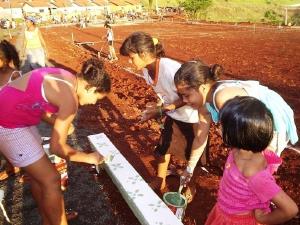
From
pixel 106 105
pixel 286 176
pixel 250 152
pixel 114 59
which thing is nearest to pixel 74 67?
pixel 114 59

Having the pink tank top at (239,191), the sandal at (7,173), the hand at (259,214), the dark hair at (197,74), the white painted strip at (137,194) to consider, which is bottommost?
the sandal at (7,173)

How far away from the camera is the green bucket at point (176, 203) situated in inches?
121

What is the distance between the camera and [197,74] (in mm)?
2617

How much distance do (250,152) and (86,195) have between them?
8.18 ft

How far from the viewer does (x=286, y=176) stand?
4.42m

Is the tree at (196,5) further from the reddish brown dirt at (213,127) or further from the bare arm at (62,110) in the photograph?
the bare arm at (62,110)

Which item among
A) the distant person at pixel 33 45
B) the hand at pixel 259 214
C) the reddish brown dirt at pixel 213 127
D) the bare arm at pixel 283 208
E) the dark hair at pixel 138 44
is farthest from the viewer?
the distant person at pixel 33 45

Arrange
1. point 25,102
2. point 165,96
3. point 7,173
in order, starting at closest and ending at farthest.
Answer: point 25,102 < point 165,96 < point 7,173

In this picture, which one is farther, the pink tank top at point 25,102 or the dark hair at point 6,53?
the dark hair at point 6,53

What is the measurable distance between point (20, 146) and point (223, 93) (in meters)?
1.56

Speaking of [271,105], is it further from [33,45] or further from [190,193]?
[33,45]

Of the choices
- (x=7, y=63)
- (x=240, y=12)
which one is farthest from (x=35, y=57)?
(x=240, y=12)

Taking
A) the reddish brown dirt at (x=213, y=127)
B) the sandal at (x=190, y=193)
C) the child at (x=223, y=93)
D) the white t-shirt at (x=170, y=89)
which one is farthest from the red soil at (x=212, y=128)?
the child at (x=223, y=93)

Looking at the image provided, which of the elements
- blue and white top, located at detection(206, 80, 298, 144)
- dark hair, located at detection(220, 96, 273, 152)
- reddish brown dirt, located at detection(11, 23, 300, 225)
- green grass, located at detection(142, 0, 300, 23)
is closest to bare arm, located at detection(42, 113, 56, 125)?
reddish brown dirt, located at detection(11, 23, 300, 225)
